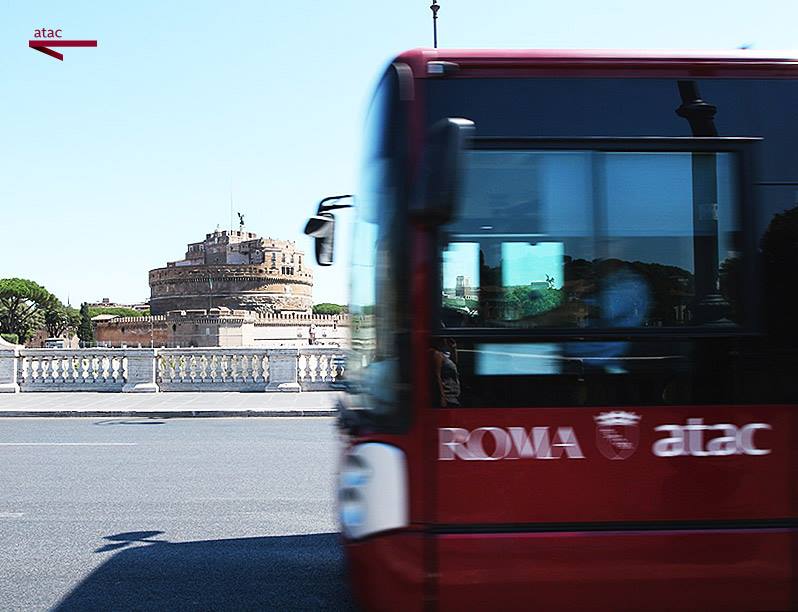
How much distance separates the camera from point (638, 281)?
3709mm

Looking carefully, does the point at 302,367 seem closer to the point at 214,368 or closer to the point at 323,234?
the point at 214,368

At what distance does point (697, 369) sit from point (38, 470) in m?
7.83

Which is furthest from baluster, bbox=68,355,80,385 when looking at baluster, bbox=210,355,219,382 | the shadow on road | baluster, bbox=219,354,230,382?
the shadow on road

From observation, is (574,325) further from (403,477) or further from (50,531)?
(50,531)

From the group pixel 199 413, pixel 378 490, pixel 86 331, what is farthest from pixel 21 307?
pixel 378 490

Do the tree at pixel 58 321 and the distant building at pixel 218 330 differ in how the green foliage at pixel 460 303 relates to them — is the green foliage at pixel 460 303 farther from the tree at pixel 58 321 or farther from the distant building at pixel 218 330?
the tree at pixel 58 321

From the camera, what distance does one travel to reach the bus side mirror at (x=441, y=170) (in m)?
3.35

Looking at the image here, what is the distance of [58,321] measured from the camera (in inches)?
4099

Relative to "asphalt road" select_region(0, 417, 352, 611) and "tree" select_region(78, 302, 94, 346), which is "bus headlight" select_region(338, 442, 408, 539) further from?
"tree" select_region(78, 302, 94, 346)

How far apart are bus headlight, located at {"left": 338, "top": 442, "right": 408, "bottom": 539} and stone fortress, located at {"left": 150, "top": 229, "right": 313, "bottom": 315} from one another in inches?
3069

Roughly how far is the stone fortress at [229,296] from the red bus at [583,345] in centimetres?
6456

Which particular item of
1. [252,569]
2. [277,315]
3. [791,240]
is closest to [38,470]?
[252,569]

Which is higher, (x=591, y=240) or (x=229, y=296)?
(x=229, y=296)

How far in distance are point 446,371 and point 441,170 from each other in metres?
0.86
